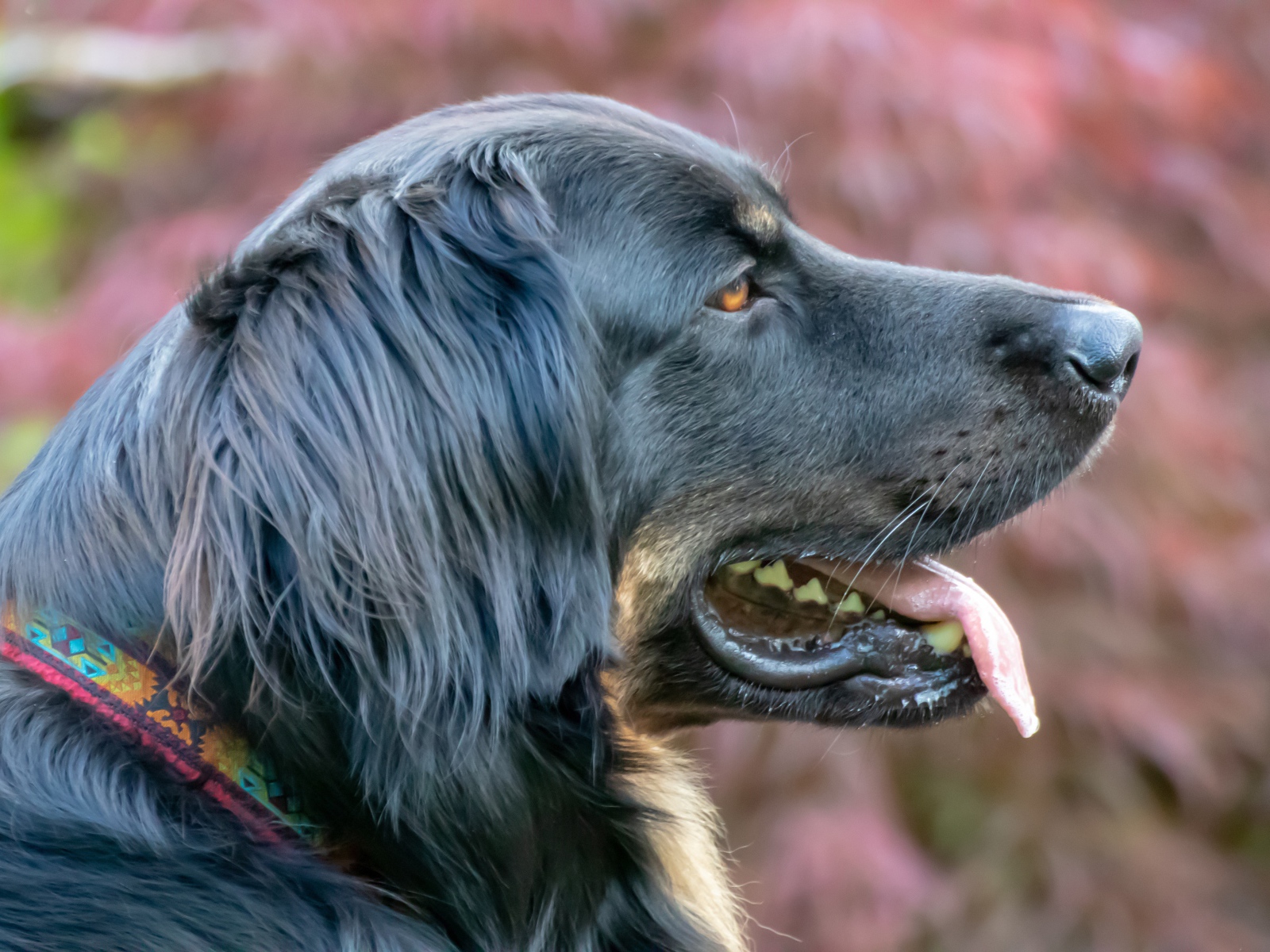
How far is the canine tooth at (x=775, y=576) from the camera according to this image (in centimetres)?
222

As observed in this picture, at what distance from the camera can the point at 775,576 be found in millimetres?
2236

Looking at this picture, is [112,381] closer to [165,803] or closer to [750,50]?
[165,803]

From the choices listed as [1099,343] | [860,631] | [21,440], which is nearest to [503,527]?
[860,631]

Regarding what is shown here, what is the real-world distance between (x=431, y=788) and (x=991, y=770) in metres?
2.19

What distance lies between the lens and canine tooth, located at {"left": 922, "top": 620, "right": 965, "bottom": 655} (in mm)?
2188

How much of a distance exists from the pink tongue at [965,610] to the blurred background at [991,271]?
2.80 feet

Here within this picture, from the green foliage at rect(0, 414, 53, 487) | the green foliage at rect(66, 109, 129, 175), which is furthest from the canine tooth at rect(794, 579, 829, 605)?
the green foliage at rect(66, 109, 129, 175)

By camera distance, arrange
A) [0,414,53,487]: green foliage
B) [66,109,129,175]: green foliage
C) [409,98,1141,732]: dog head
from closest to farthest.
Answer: [409,98,1141,732]: dog head, [0,414,53,487]: green foliage, [66,109,129,175]: green foliage

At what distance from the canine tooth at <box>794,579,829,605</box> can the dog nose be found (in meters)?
0.59

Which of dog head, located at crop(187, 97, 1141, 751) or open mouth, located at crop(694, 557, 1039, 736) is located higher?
dog head, located at crop(187, 97, 1141, 751)

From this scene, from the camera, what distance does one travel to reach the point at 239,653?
1.65 metres

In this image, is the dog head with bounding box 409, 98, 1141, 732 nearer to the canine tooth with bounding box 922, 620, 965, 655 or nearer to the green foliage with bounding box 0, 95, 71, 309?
the canine tooth with bounding box 922, 620, 965, 655

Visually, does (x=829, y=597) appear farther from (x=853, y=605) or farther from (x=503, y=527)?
(x=503, y=527)

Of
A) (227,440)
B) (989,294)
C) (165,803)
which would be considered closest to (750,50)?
(989,294)
